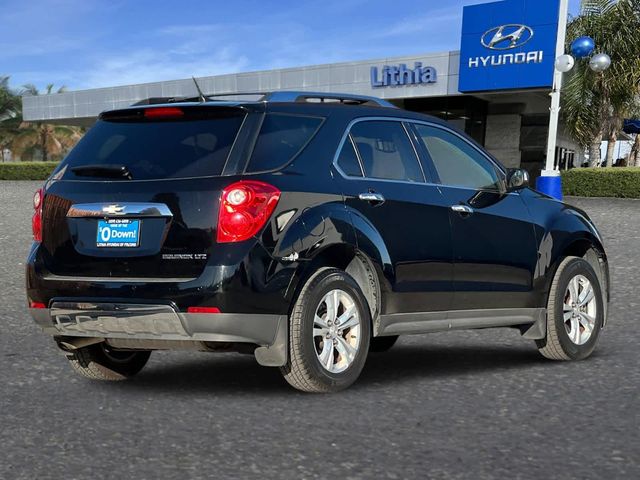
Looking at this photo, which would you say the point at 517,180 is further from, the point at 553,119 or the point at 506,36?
the point at 506,36

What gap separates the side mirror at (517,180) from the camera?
20.2ft

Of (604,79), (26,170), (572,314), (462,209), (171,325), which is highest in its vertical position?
(604,79)

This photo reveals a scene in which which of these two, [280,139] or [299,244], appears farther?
[280,139]

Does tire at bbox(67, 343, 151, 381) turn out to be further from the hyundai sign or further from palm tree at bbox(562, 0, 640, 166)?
the hyundai sign

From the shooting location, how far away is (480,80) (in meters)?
35.0

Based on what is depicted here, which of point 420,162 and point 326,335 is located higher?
point 420,162

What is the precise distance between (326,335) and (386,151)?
52.0 inches

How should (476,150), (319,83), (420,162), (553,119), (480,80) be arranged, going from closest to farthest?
1. (420,162)
2. (476,150)
3. (553,119)
4. (480,80)
5. (319,83)

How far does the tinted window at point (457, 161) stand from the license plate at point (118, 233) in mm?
2102

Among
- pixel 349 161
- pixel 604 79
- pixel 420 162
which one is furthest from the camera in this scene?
pixel 604 79

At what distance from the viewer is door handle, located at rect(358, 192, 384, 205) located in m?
5.16

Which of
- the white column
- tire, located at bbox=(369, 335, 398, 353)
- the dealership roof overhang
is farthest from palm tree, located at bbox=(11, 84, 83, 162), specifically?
tire, located at bbox=(369, 335, 398, 353)

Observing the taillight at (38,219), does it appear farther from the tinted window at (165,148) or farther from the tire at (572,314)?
the tire at (572,314)

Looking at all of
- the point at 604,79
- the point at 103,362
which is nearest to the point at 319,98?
the point at 103,362
